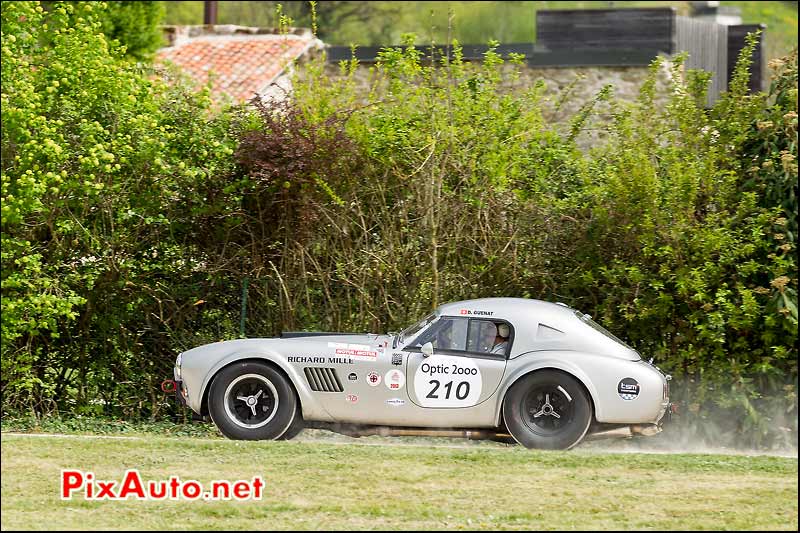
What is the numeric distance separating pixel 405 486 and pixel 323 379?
1.89 metres

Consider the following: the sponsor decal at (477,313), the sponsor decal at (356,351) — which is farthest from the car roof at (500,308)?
the sponsor decal at (356,351)


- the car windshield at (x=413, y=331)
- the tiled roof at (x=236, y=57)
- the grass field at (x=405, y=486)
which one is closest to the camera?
the grass field at (x=405, y=486)

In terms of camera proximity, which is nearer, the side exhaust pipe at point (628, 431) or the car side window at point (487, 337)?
the side exhaust pipe at point (628, 431)

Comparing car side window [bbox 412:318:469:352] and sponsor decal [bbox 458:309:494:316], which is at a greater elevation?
sponsor decal [bbox 458:309:494:316]

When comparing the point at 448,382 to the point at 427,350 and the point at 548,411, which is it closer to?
the point at 427,350

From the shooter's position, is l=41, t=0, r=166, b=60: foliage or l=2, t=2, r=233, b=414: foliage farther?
l=41, t=0, r=166, b=60: foliage

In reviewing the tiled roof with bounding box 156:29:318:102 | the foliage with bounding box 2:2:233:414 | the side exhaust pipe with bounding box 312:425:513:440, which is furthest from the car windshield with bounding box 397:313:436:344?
the tiled roof with bounding box 156:29:318:102

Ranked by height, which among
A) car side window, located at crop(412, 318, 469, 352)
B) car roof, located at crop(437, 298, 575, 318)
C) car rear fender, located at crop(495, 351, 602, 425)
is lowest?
car rear fender, located at crop(495, 351, 602, 425)

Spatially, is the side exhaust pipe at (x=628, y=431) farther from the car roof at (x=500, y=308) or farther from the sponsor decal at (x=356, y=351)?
the sponsor decal at (x=356, y=351)

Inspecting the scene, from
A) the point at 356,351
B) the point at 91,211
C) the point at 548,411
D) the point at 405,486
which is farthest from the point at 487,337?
the point at 91,211

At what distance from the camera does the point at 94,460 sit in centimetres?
909

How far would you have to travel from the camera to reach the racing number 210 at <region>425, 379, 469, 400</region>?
10.1m

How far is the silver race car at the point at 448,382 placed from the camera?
395 inches

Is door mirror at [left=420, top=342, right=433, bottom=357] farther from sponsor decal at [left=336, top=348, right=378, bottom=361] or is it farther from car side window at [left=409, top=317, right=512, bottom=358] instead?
sponsor decal at [left=336, top=348, right=378, bottom=361]
